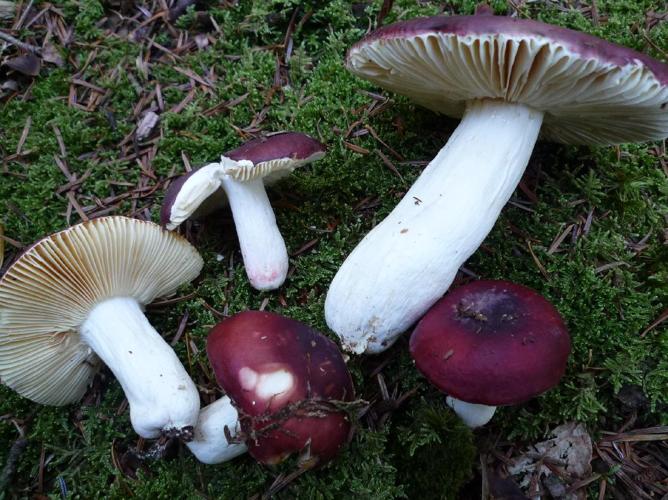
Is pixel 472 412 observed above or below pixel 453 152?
below

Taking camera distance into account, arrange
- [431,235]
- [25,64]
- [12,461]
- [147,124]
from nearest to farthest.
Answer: [431,235] < [12,461] < [147,124] < [25,64]

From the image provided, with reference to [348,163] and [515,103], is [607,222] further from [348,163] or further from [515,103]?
[348,163]

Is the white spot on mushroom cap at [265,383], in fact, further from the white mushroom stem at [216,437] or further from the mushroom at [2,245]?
the mushroom at [2,245]

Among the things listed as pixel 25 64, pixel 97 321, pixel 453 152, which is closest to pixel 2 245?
pixel 97 321

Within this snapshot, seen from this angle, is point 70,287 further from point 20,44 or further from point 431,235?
point 20,44

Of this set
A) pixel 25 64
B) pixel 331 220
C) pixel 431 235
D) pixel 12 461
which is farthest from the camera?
pixel 25 64

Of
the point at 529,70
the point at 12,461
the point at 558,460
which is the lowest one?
the point at 12,461

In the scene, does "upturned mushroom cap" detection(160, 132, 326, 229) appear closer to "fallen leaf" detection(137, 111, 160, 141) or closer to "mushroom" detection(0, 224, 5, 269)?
"fallen leaf" detection(137, 111, 160, 141)
